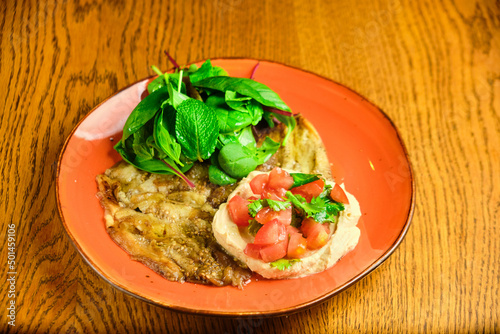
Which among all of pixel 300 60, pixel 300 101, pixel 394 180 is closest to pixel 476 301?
pixel 394 180

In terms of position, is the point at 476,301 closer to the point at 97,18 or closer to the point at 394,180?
the point at 394,180

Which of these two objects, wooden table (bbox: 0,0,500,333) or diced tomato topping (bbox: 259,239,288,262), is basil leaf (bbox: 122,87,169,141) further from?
diced tomato topping (bbox: 259,239,288,262)

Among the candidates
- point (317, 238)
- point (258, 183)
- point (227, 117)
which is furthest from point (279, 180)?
point (227, 117)

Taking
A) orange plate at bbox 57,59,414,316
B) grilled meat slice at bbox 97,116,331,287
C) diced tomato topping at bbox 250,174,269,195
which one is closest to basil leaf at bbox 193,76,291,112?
grilled meat slice at bbox 97,116,331,287

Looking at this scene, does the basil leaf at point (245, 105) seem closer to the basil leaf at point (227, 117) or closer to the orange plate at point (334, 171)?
the basil leaf at point (227, 117)

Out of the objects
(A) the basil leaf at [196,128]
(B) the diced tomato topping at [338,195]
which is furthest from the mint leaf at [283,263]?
(A) the basil leaf at [196,128]

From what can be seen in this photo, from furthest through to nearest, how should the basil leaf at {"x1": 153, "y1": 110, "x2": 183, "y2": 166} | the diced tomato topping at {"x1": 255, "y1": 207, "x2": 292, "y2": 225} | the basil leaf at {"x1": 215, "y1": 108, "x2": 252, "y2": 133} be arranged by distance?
the basil leaf at {"x1": 215, "y1": 108, "x2": 252, "y2": 133}, the basil leaf at {"x1": 153, "y1": 110, "x2": 183, "y2": 166}, the diced tomato topping at {"x1": 255, "y1": 207, "x2": 292, "y2": 225}

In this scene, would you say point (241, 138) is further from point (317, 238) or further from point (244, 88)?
point (317, 238)
